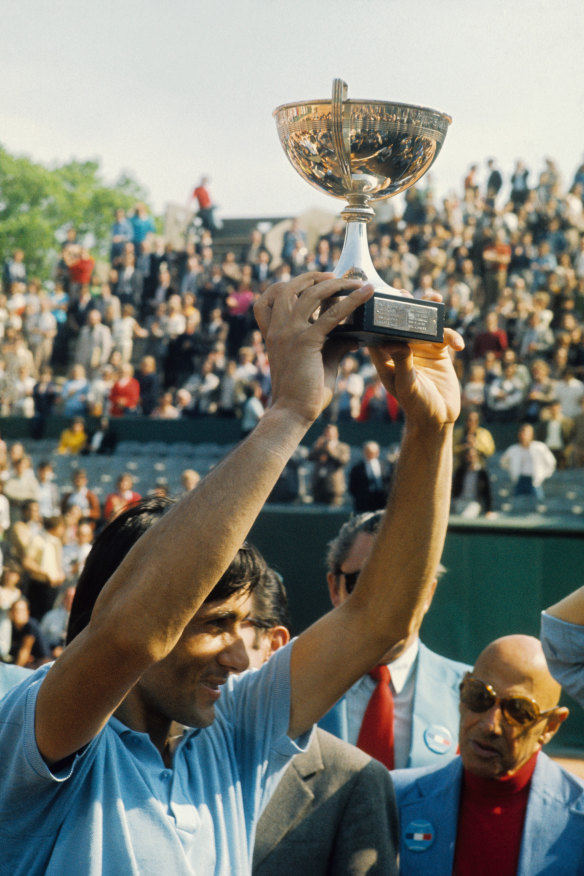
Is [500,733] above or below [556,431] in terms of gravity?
above

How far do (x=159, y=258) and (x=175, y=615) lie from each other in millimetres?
16771

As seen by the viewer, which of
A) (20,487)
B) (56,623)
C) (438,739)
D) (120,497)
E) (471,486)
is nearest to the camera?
(438,739)

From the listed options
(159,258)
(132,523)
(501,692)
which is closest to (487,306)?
(159,258)

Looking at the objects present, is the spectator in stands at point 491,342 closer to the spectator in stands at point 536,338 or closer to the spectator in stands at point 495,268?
the spectator in stands at point 536,338

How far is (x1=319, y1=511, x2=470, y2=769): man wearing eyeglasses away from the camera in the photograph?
3094mm

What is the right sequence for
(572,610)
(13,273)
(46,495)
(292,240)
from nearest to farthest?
1. (572,610)
2. (46,495)
3. (292,240)
4. (13,273)

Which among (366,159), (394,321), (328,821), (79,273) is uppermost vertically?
(366,159)

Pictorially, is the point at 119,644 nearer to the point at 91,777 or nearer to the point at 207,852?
the point at 91,777

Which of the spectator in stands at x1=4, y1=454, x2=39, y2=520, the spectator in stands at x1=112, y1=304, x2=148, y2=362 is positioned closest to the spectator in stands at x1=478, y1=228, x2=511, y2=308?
the spectator in stands at x1=112, y1=304, x2=148, y2=362

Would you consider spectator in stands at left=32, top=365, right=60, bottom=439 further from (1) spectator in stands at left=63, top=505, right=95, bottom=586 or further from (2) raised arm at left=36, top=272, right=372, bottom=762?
(2) raised arm at left=36, top=272, right=372, bottom=762

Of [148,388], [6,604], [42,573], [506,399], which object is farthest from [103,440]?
[6,604]

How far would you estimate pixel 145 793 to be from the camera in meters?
1.62

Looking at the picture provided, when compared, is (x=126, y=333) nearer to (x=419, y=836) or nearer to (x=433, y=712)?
(x=433, y=712)

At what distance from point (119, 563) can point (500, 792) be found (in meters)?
1.33
